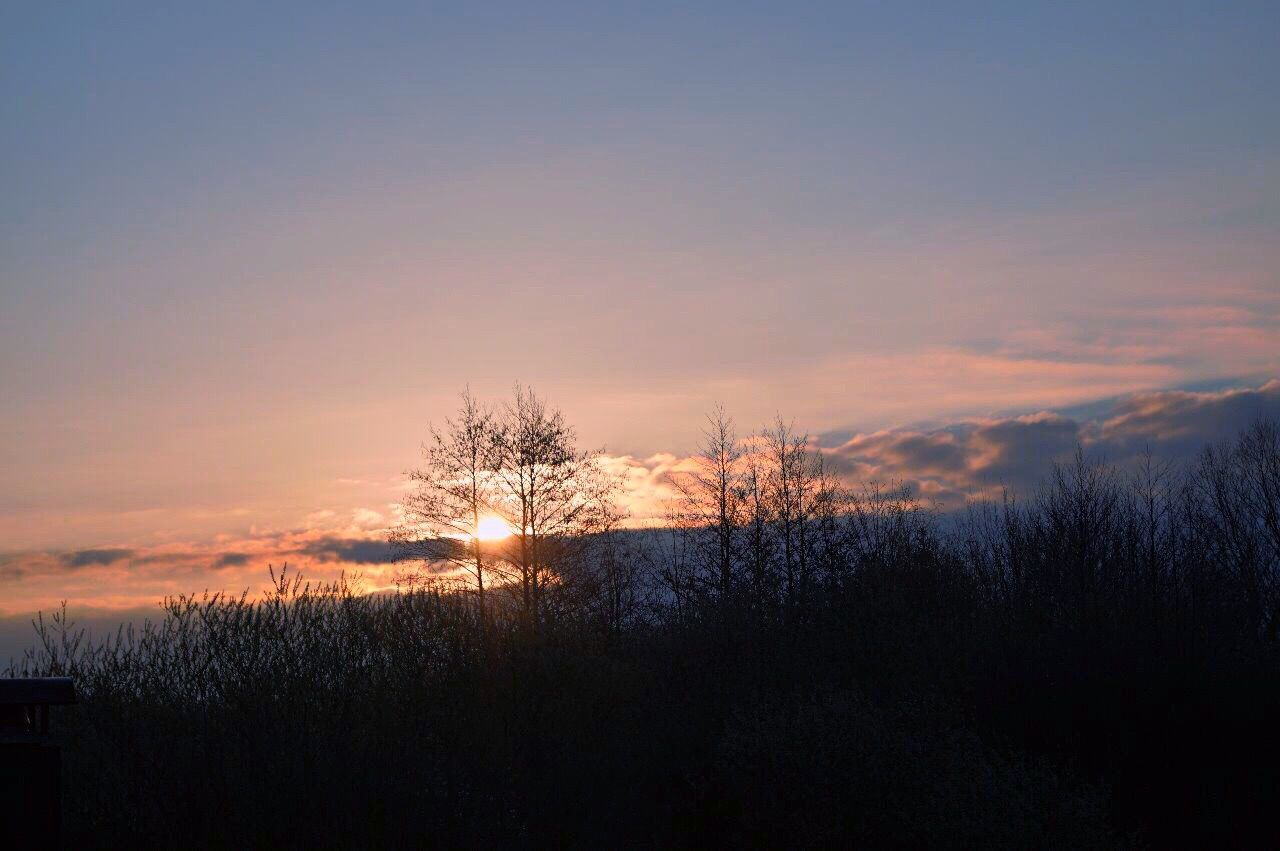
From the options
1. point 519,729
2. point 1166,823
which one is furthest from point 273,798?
A: point 1166,823

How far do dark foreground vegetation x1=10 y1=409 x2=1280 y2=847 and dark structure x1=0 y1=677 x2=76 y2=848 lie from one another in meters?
11.8

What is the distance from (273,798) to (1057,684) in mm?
25321

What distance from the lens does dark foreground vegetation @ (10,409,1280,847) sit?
1858 cm

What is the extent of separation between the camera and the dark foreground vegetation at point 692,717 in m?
18.6

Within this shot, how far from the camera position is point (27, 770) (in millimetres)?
6355

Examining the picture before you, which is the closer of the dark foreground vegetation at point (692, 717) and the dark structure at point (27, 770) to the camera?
the dark structure at point (27, 770)

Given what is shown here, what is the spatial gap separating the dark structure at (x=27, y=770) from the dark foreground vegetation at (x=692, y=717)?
11.8 m

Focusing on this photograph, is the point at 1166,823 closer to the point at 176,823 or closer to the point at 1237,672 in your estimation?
the point at 1237,672

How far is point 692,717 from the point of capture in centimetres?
3005

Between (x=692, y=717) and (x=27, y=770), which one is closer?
(x=27, y=770)

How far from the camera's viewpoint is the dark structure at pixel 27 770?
6312mm

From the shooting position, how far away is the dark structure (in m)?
6.31

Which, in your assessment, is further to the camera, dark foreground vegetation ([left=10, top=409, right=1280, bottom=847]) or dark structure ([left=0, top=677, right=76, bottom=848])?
dark foreground vegetation ([left=10, top=409, right=1280, bottom=847])

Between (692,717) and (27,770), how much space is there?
81.9ft
